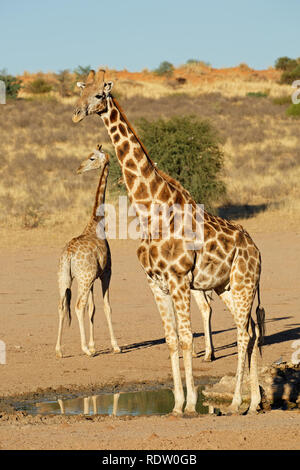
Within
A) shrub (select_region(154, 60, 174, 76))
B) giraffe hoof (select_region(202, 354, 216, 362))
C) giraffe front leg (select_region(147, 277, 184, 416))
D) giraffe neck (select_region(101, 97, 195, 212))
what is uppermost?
shrub (select_region(154, 60, 174, 76))

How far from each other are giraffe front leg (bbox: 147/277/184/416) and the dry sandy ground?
0.29 meters

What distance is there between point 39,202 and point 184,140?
195 inches

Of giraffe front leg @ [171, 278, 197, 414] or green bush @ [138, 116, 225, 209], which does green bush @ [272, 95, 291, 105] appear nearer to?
green bush @ [138, 116, 225, 209]

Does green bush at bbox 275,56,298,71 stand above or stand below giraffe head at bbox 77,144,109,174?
above

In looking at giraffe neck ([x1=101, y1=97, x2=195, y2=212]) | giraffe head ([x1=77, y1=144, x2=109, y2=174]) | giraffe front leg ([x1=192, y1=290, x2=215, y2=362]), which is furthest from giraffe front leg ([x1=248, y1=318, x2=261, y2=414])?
giraffe head ([x1=77, y1=144, x2=109, y2=174])

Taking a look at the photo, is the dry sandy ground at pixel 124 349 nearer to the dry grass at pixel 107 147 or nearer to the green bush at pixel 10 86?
the dry grass at pixel 107 147

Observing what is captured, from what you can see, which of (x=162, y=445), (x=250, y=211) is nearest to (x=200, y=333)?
(x=162, y=445)

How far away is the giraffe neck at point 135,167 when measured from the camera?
781 cm

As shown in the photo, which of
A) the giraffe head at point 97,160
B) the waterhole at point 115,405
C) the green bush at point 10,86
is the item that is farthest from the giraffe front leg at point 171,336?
the green bush at point 10,86

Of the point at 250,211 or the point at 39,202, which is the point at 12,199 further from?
the point at 250,211

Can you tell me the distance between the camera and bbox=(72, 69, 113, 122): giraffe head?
7566 millimetres

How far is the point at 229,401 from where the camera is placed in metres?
8.91

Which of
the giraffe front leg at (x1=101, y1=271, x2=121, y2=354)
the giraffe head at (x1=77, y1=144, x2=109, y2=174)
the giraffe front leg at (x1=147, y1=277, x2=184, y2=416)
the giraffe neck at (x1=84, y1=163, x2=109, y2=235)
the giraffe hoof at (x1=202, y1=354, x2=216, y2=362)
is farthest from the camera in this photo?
the giraffe head at (x1=77, y1=144, x2=109, y2=174)
